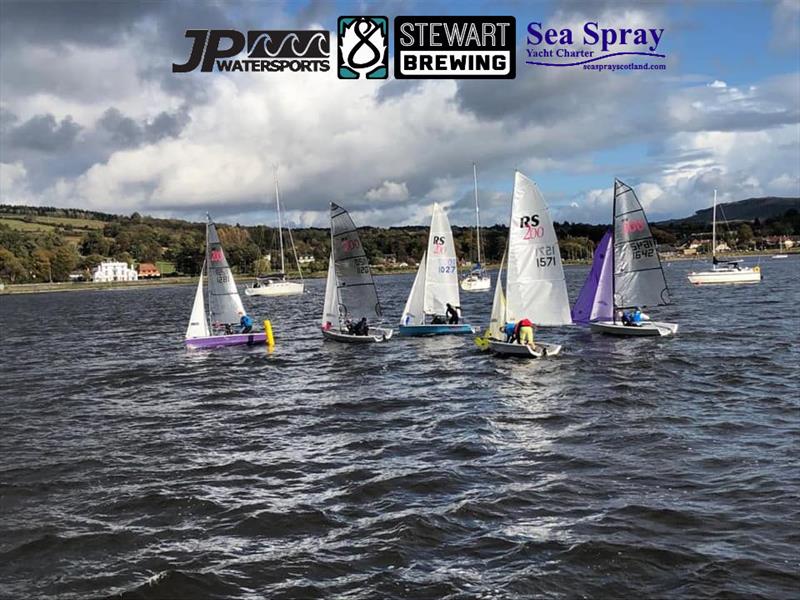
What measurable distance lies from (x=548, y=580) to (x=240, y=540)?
5323 millimetres

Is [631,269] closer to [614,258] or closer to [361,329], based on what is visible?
[614,258]

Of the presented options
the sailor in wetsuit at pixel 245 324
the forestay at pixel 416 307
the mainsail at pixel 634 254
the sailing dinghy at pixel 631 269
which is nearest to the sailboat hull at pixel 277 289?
the sailor in wetsuit at pixel 245 324

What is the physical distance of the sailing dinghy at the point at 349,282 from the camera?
37562 mm

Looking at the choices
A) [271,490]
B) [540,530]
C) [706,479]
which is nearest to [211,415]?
[271,490]

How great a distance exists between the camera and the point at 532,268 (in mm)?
32125

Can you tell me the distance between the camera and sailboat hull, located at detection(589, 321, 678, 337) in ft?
115

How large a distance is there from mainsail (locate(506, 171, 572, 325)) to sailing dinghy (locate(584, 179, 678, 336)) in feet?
18.0

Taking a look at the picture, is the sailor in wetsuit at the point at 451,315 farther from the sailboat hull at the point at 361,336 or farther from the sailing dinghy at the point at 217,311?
the sailing dinghy at the point at 217,311

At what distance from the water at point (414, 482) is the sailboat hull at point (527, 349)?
2.94ft

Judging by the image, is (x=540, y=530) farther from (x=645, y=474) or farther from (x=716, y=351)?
(x=716, y=351)

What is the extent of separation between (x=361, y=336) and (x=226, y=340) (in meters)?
7.82

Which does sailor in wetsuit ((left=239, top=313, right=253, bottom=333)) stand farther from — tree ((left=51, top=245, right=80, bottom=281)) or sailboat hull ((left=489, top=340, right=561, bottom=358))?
tree ((left=51, top=245, right=80, bottom=281))

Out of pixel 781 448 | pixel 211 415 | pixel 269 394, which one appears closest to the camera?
pixel 781 448

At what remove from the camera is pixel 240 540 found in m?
11.8
